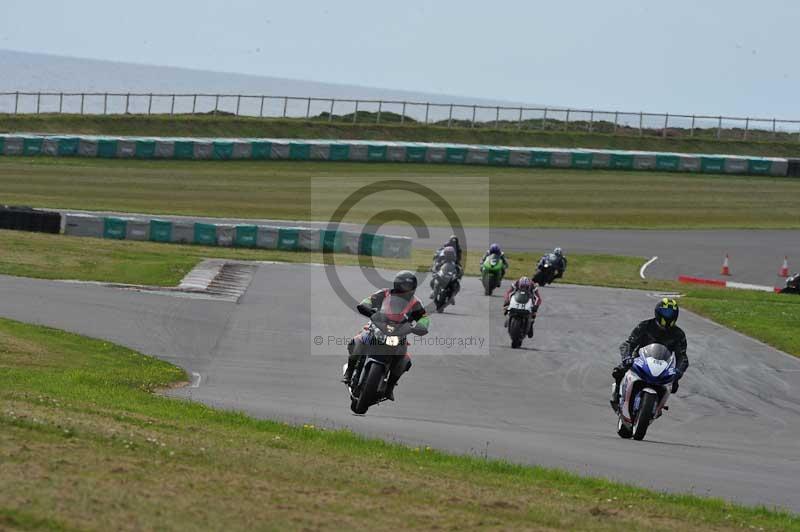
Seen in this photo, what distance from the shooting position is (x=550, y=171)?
234ft

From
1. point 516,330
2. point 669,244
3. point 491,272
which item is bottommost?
point 516,330

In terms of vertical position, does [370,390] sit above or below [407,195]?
below

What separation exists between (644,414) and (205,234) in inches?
1257

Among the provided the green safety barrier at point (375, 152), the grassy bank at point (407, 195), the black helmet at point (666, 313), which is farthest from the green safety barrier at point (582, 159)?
the black helmet at point (666, 313)

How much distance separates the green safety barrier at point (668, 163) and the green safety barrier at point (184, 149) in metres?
26.1

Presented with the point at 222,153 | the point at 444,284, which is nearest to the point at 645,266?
the point at 444,284

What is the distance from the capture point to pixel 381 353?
15688mm

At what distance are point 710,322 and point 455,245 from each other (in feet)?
21.5

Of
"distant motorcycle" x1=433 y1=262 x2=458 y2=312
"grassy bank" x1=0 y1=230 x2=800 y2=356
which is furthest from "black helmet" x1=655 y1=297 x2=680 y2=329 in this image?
"distant motorcycle" x1=433 y1=262 x2=458 y2=312

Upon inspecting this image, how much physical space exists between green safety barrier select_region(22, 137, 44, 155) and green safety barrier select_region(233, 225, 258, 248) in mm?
23849

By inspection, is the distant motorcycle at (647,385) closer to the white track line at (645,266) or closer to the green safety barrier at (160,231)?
the white track line at (645,266)

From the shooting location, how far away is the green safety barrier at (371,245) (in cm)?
4522

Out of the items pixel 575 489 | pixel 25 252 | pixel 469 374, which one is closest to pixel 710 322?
pixel 469 374

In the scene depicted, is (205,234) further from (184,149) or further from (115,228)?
(184,149)
